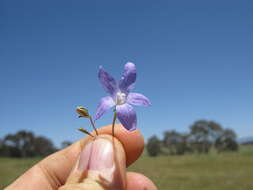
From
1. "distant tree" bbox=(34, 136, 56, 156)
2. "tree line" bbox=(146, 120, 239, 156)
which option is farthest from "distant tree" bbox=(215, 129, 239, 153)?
"distant tree" bbox=(34, 136, 56, 156)

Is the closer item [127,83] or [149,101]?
[149,101]

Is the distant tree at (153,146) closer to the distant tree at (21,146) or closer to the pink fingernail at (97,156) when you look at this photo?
the distant tree at (21,146)

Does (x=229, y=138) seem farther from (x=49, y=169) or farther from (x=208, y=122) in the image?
(x=49, y=169)

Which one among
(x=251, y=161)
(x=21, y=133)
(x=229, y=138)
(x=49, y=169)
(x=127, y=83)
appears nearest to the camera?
(x=127, y=83)

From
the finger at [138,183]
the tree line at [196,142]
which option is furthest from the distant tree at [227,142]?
the finger at [138,183]

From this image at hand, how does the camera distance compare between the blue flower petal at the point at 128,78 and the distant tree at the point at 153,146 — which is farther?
the distant tree at the point at 153,146

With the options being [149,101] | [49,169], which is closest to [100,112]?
[149,101]

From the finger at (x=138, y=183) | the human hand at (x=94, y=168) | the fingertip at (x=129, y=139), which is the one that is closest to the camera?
the human hand at (x=94, y=168)
